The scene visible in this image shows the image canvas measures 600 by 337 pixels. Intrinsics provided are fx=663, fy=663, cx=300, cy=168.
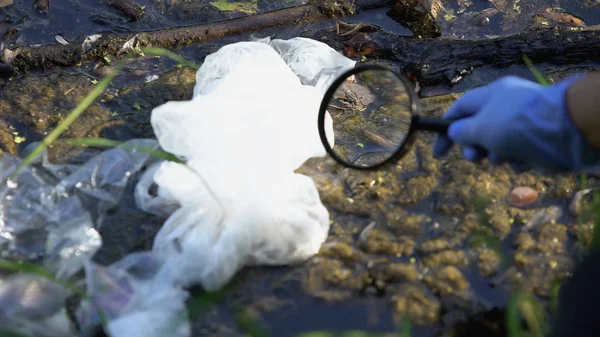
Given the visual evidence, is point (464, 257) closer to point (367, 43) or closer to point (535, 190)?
point (535, 190)

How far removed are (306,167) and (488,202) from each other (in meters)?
0.77

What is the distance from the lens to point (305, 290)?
2.39 metres

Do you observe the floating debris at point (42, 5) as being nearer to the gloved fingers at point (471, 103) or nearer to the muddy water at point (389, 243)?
the muddy water at point (389, 243)

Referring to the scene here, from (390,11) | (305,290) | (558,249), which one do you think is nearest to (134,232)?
(305,290)

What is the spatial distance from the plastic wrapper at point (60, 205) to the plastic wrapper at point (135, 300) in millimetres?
159

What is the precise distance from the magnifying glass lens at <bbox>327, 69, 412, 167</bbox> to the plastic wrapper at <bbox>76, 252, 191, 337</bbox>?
2.98 ft

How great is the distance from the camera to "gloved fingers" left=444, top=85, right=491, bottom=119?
2.23 metres

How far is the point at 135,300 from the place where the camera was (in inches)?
89.4

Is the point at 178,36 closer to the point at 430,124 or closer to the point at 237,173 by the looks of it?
the point at 237,173

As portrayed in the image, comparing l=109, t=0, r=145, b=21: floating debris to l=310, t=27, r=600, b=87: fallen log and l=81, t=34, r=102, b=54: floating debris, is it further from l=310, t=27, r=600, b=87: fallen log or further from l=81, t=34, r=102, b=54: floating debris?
l=310, t=27, r=600, b=87: fallen log

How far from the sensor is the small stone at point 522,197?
272 cm

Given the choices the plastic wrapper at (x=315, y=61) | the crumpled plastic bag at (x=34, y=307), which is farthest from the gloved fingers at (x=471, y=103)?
the crumpled plastic bag at (x=34, y=307)

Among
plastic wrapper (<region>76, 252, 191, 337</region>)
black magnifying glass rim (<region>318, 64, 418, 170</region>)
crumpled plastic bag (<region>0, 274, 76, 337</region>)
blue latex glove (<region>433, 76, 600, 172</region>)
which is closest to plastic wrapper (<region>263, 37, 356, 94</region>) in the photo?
black magnifying glass rim (<region>318, 64, 418, 170</region>)

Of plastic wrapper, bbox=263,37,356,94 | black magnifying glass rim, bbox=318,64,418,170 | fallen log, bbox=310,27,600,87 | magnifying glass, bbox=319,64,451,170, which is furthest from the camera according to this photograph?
fallen log, bbox=310,27,600,87
